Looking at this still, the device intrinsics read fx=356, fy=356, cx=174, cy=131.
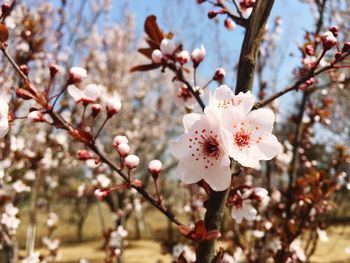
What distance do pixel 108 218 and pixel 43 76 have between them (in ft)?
43.3

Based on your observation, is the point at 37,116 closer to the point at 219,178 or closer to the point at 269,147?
the point at 219,178

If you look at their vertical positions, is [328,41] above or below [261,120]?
→ above

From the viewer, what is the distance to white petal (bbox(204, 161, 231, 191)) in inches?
38.0

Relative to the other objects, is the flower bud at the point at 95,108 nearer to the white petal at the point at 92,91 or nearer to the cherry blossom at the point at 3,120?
the white petal at the point at 92,91

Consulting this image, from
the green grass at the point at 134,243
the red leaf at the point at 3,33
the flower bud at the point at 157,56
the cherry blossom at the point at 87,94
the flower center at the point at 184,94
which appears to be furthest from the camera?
the green grass at the point at 134,243

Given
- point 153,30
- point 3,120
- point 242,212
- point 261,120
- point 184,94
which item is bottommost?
point 242,212

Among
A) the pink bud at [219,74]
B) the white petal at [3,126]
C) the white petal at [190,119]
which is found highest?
the pink bud at [219,74]

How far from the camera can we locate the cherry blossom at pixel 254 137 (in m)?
0.96

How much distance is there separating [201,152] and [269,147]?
192 millimetres

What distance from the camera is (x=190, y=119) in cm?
99

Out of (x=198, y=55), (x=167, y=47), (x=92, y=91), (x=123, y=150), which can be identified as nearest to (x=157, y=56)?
(x=167, y=47)

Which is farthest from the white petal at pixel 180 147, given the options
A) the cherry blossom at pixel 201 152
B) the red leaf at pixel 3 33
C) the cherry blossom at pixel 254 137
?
the red leaf at pixel 3 33

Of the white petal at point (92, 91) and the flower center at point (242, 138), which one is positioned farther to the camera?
the white petal at point (92, 91)

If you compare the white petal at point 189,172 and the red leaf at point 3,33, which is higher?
the red leaf at point 3,33
